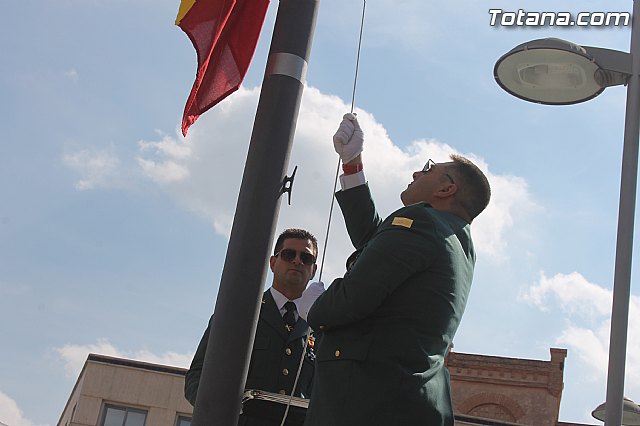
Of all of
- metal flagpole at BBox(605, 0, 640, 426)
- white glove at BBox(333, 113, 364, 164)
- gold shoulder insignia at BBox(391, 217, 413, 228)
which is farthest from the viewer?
metal flagpole at BBox(605, 0, 640, 426)

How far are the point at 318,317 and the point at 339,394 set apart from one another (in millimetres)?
287

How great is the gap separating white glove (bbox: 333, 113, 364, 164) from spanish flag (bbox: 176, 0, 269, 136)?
3.20 feet

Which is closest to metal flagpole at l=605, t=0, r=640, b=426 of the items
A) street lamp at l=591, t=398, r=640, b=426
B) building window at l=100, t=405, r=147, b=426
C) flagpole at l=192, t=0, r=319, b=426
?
flagpole at l=192, t=0, r=319, b=426

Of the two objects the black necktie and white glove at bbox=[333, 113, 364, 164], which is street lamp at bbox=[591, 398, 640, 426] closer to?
the black necktie

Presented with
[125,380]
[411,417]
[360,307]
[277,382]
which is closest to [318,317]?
[360,307]

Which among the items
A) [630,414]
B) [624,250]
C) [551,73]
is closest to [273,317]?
[624,250]

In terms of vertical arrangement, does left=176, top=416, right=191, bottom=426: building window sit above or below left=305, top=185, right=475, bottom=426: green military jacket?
above

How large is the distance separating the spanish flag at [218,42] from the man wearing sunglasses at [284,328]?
2.68 ft

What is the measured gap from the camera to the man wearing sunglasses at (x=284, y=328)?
474cm

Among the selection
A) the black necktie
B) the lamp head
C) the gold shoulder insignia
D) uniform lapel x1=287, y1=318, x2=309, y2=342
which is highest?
the lamp head

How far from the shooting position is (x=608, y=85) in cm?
776

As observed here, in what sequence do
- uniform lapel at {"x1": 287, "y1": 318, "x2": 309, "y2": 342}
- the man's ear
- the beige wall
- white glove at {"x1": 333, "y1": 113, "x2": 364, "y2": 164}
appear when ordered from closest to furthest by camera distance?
the man's ear < white glove at {"x1": 333, "y1": 113, "x2": 364, "y2": 164} < uniform lapel at {"x1": 287, "y1": 318, "x2": 309, "y2": 342} < the beige wall

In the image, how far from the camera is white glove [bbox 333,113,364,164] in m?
4.38

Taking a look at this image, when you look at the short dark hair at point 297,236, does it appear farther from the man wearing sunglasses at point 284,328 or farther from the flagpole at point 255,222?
the flagpole at point 255,222
